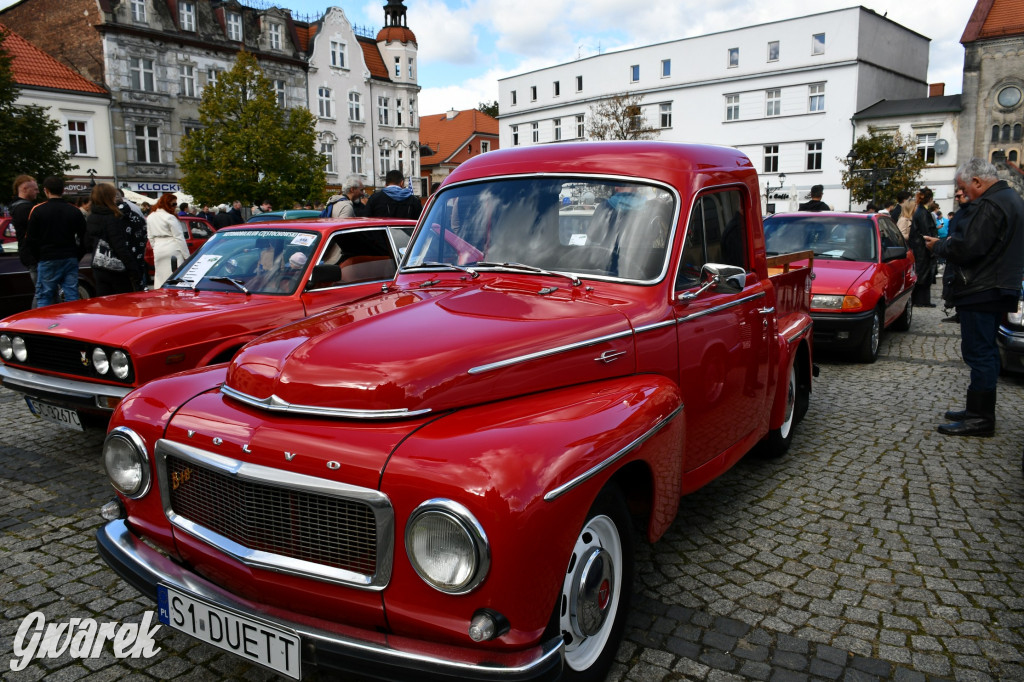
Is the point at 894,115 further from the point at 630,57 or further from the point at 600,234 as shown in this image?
the point at 600,234

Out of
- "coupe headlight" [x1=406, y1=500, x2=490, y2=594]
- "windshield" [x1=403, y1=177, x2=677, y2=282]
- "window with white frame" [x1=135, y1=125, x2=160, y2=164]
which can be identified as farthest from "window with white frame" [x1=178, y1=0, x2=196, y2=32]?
"coupe headlight" [x1=406, y1=500, x2=490, y2=594]

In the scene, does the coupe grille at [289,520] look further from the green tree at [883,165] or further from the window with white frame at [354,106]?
the window with white frame at [354,106]

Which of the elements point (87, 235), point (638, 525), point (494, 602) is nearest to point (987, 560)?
point (638, 525)

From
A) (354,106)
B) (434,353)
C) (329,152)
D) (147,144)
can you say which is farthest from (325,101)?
(434,353)

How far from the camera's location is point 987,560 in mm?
3898

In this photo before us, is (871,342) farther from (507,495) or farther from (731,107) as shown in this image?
(731,107)

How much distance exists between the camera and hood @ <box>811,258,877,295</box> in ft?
29.2

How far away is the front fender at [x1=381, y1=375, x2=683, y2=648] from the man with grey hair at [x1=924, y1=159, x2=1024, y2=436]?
4.59m

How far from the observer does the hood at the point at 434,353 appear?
2.57 m

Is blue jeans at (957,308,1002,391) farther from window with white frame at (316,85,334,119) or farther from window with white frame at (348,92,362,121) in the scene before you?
window with white frame at (348,92,362,121)

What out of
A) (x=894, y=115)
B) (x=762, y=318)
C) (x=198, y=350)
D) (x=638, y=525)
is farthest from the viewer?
(x=894, y=115)

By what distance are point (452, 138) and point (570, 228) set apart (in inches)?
3044

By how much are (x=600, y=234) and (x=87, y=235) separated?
7.25 m

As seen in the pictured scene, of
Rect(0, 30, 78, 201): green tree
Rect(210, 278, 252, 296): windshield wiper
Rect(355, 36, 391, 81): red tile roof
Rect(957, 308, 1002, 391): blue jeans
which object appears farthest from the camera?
Rect(355, 36, 391, 81): red tile roof
